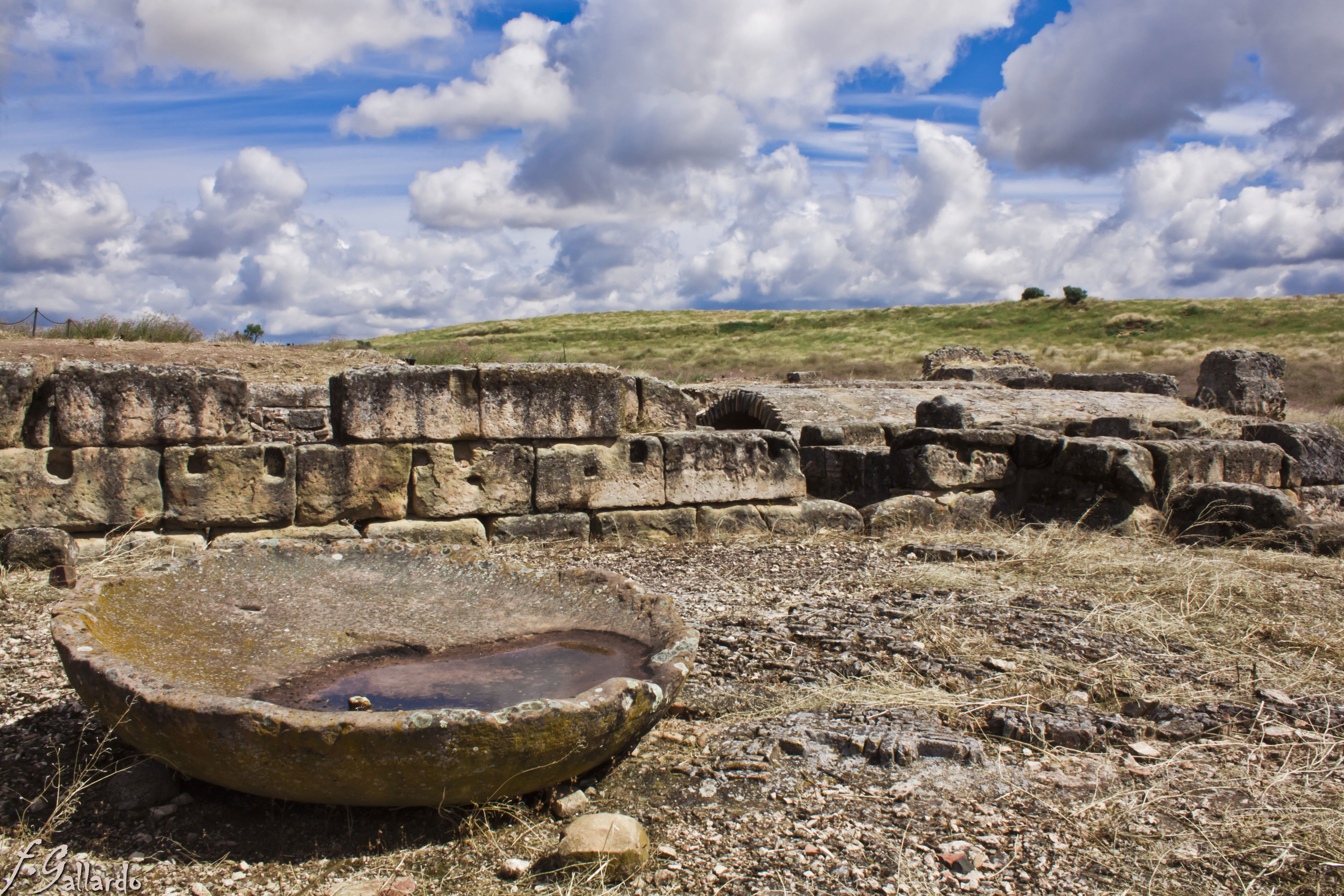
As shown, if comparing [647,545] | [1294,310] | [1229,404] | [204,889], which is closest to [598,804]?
[204,889]

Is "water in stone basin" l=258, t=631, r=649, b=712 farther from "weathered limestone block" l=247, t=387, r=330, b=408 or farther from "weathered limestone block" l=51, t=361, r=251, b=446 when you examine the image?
"weathered limestone block" l=247, t=387, r=330, b=408

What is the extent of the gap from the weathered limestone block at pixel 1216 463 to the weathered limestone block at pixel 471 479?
16.9 feet

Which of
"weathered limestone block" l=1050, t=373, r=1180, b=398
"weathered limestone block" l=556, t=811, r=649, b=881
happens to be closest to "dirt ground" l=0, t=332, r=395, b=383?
"weathered limestone block" l=556, t=811, r=649, b=881

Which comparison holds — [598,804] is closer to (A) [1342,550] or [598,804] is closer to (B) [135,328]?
(A) [1342,550]

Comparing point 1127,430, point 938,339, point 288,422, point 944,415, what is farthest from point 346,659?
point 938,339

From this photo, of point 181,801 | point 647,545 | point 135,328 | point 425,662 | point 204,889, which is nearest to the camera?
point 204,889

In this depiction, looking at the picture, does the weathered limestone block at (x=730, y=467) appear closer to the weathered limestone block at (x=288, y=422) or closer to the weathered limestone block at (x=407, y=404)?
the weathered limestone block at (x=407, y=404)

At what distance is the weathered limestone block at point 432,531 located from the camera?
18.5ft

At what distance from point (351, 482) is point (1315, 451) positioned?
332 inches

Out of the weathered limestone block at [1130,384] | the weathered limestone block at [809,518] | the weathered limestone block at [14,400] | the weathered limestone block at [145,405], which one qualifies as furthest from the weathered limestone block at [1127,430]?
the weathered limestone block at [14,400]

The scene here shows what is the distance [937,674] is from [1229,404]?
1312 cm

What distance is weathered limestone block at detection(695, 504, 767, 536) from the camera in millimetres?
6430

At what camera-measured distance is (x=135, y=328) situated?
1314 cm

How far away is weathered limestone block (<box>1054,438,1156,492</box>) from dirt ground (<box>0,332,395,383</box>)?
792 cm
